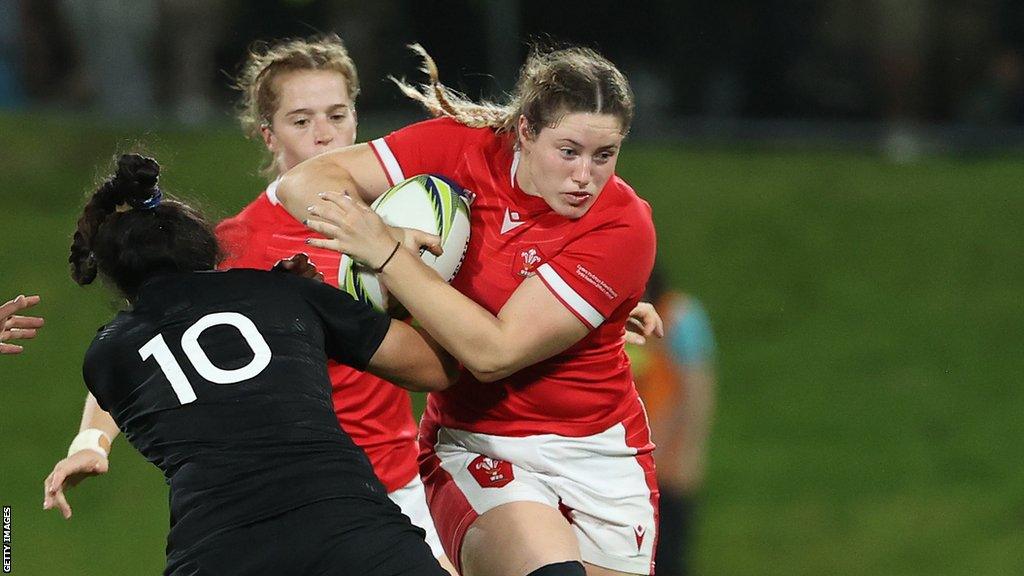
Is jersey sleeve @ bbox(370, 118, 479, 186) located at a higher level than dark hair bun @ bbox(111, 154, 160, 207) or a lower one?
lower

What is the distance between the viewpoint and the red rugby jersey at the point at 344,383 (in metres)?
4.23

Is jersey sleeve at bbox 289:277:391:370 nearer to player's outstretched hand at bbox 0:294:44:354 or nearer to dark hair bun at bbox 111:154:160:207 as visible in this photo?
dark hair bun at bbox 111:154:160:207

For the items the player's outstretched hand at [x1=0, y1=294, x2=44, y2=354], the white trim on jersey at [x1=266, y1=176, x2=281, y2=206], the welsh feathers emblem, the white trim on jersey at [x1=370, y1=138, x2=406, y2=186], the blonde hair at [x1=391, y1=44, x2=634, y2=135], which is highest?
the blonde hair at [x1=391, y1=44, x2=634, y2=135]

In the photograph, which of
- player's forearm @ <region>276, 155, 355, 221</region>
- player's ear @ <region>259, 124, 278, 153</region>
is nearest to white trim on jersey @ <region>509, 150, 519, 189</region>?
player's forearm @ <region>276, 155, 355, 221</region>

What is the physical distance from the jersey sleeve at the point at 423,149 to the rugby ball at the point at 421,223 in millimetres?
115

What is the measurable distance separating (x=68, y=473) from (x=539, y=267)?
121 centimetres

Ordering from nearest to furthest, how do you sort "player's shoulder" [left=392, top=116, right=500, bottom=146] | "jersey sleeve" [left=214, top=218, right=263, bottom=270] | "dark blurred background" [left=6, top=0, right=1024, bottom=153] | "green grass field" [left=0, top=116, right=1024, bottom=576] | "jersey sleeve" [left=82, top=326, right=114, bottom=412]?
"jersey sleeve" [left=82, top=326, right=114, bottom=412], "player's shoulder" [left=392, top=116, right=500, bottom=146], "jersey sleeve" [left=214, top=218, right=263, bottom=270], "green grass field" [left=0, top=116, right=1024, bottom=576], "dark blurred background" [left=6, top=0, right=1024, bottom=153]

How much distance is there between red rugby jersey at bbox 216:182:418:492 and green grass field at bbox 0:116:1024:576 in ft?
15.7

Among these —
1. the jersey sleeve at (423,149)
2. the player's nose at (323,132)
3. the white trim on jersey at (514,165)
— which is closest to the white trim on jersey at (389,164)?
the jersey sleeve at (423,149)

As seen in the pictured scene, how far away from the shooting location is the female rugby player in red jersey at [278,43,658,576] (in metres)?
3.68

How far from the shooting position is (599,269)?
3762mm

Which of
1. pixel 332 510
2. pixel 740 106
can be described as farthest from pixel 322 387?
pixel 740 106

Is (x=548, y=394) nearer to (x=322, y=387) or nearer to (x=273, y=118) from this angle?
(x=322, y=387)

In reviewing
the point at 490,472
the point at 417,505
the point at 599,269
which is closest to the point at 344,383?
the point at 417,505
